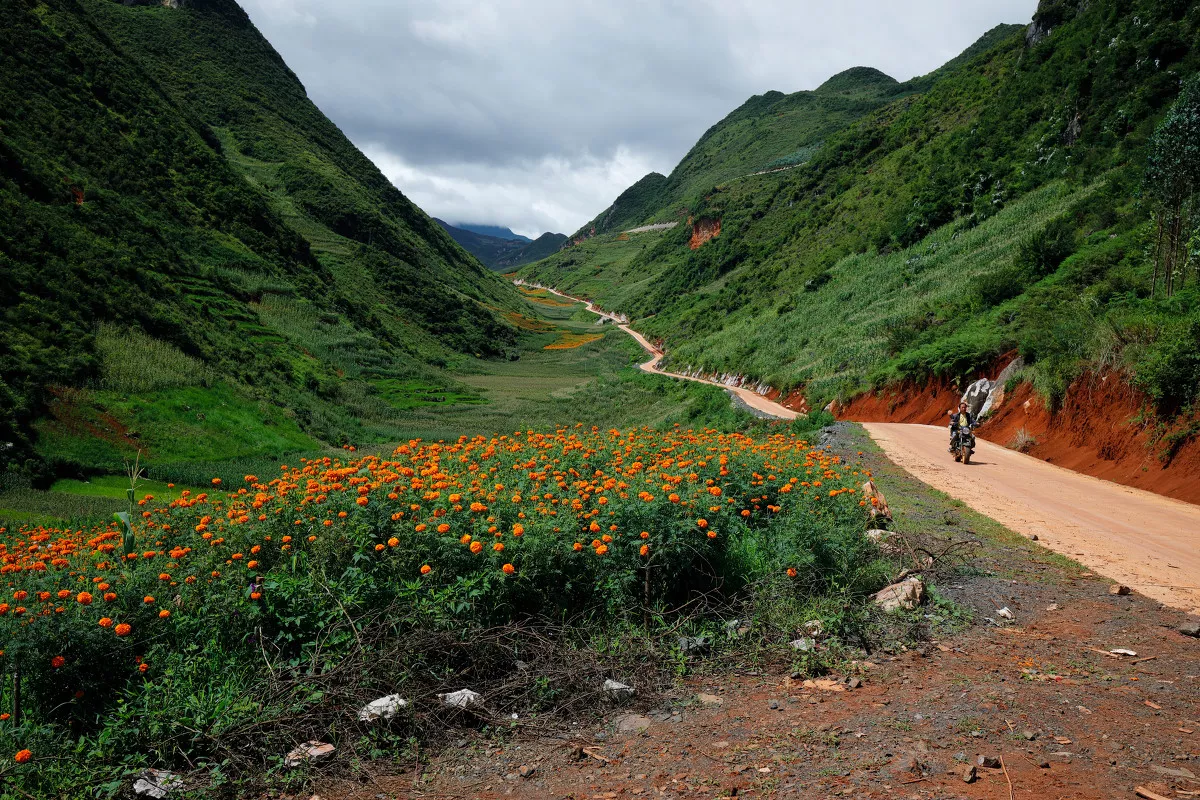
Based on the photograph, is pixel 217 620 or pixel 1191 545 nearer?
pixel 217 620

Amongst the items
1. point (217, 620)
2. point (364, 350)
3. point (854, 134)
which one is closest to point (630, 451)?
point (217, 620)

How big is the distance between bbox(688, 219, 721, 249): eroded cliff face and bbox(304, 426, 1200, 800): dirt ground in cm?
9815

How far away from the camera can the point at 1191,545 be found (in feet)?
24.7

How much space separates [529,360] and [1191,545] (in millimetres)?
66411

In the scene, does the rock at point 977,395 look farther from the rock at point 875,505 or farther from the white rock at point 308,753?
the white rock at point 308,753

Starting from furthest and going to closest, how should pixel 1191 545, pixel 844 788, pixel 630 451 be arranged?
pixel 1191 545
pixel 630 451
pixel 844 788

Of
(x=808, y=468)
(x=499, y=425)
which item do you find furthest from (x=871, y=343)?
(x=808, y=468)

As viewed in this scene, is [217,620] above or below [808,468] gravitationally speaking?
below

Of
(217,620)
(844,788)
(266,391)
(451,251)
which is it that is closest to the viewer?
(844,788)

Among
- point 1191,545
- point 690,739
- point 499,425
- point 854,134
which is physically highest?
point 854,134

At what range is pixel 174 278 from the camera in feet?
102

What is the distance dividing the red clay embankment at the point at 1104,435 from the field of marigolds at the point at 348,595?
370 inches

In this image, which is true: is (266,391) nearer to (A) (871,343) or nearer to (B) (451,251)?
(A) (871,343)

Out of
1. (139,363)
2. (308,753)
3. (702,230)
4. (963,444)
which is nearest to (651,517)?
(308,753)
